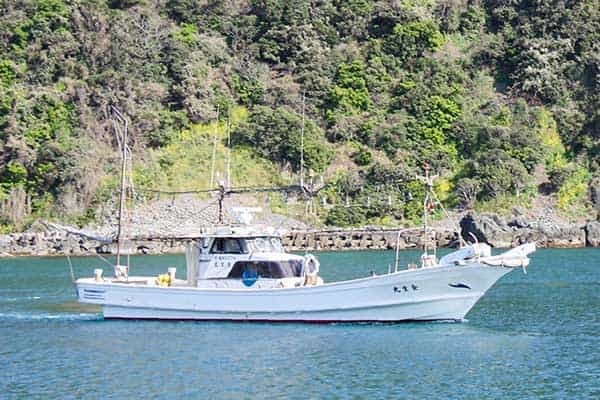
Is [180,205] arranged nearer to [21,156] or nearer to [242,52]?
[21,156]

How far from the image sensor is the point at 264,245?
4862 cm

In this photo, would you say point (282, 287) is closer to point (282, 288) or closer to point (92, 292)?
point (282, 288)

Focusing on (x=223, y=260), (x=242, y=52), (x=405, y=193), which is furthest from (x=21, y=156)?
(x=223, y=260)

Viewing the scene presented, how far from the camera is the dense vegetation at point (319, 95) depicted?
11269cm

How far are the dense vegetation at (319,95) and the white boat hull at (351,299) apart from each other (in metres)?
59.8

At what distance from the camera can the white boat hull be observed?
148 feet

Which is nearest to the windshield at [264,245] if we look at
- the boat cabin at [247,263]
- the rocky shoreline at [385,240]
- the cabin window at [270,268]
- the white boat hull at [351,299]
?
the boat cabin at [247,263]

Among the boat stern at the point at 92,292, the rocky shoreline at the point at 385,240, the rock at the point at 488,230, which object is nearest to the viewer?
the boat stern at the point at 92,292

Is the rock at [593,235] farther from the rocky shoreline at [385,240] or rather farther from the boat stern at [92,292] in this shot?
the boat stern at [92,292]

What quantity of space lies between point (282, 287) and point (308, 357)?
7.24 metres

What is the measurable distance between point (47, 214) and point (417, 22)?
159ft

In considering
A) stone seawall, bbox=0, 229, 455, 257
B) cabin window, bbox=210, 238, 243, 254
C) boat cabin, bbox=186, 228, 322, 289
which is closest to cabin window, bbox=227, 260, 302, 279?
boat cabin, bbox=186, 228, 322, 289

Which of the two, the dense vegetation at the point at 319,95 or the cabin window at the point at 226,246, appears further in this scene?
the dense vegetation at the point at 319,95

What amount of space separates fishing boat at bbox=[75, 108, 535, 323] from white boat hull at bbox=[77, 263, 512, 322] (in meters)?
0.04
